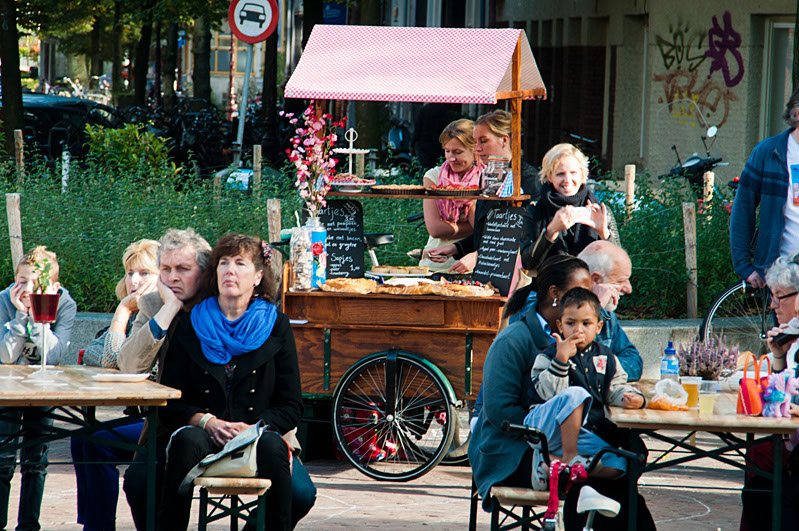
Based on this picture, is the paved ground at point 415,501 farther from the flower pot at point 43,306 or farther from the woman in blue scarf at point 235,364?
the flower pot at point 43,306

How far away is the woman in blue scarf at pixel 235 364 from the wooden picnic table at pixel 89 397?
20 centimetres

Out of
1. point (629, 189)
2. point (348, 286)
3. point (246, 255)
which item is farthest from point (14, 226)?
point (629, 189)

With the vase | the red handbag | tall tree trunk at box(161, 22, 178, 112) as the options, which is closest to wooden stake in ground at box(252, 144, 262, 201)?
the vase

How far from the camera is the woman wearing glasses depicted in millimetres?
5035

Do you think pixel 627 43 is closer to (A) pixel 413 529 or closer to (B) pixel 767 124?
(B) pixel 767 124

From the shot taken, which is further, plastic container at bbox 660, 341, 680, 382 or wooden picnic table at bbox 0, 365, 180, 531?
plastic container at bbox 660, 341, 680, 382

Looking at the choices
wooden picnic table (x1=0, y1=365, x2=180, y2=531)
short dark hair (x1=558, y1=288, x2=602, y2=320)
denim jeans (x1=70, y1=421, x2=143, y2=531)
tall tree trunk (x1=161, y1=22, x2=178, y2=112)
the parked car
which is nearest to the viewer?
wooden picnic table (x1=0, y1=365, x2=180, y2=531)

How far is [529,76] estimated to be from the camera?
7488 mm

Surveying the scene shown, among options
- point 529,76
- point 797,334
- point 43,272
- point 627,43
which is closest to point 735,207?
point 529,76

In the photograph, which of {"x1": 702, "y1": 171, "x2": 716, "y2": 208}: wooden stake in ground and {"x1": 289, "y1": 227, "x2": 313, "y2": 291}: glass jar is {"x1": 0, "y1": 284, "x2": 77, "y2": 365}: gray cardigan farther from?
{"x1": 702, "y1": 171, "x2": 716, "y2": 208}: wooden stake in ground

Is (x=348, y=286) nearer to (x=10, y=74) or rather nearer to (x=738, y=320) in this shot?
(x=738, y=320)

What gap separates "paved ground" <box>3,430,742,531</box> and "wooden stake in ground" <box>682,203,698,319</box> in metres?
2.30

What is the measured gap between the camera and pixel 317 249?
6.85m

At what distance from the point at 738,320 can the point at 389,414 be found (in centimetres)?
338
